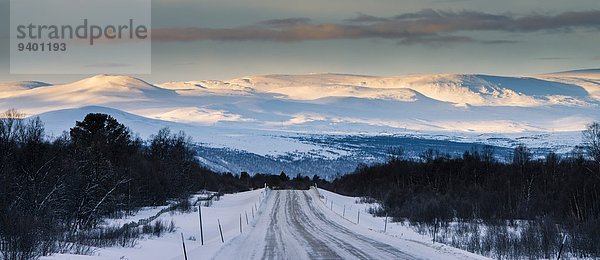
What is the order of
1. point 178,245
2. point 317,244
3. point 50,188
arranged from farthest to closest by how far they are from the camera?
point 50,188 < point 178,245 < point 317,244

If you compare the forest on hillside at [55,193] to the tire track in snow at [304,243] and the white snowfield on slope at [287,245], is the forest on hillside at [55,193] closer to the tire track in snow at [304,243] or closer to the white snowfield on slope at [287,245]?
the white snowfield on slope at [287,245]

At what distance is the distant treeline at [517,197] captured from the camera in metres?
38.2

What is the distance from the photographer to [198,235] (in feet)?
→ 136

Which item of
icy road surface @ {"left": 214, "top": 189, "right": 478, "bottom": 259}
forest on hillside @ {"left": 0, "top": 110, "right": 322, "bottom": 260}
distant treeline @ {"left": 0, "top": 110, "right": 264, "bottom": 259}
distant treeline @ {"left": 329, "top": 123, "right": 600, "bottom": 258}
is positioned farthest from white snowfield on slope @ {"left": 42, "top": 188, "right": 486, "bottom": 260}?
distant treeline @ {"left": 329, "top": 123, "right": 600, "bottom": 258}

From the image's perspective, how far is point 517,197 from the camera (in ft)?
229

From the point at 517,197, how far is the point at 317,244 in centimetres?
4178

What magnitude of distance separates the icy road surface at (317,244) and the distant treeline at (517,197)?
4.39 meters

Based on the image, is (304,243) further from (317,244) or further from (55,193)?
(55,193)

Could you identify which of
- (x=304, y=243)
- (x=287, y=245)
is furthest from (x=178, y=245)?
(x=304, y=243)

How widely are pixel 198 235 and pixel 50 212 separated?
35.9 feet

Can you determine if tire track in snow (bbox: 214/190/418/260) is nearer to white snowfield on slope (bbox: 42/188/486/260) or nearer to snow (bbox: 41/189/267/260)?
white snowfield on slope (bbox: 42/188/486/260)

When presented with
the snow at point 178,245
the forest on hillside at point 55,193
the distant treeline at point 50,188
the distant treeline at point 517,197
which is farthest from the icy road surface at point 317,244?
the distant treeline at point 50,188

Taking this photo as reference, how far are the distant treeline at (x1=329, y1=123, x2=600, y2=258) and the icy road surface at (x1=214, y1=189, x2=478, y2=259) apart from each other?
4392mm

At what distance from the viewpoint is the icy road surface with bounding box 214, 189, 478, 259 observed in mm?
27812
